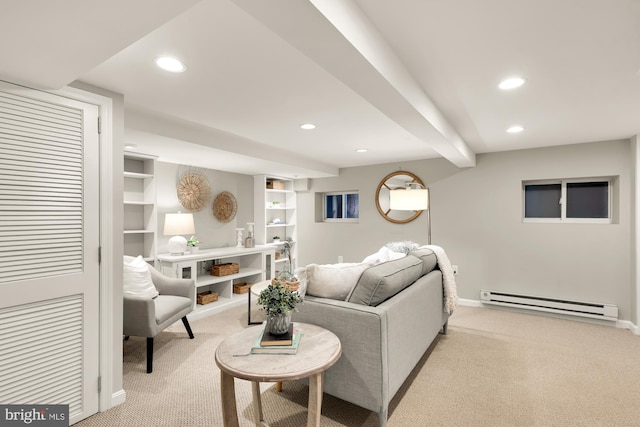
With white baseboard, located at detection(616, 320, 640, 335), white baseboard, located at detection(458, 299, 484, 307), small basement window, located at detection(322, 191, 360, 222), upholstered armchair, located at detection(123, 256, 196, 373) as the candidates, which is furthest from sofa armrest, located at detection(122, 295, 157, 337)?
white baseboard, located at detection(616, 320, 640, 335)

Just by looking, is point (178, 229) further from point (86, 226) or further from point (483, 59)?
point (483, 59)

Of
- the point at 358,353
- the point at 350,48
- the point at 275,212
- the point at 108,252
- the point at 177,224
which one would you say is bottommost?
the point at 358,353

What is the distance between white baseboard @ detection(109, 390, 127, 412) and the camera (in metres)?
2.13

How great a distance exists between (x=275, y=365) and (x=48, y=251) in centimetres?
151

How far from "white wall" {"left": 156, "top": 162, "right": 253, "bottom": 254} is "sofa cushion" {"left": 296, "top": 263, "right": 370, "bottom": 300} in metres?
2.80

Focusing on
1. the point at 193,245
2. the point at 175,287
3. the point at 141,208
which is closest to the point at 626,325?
the point at 175,287

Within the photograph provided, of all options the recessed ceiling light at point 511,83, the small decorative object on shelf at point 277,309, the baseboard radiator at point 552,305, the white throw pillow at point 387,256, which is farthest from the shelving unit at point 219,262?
the recessed ceiling light at point 511,83

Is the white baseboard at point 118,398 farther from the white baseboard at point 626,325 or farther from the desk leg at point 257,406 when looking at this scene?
the white baseboard at point 626,325

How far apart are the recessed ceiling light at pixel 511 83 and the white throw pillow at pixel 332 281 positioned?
1.56 m

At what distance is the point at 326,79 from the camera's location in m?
2.07

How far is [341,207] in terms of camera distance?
235 inches

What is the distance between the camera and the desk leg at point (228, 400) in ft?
5.41

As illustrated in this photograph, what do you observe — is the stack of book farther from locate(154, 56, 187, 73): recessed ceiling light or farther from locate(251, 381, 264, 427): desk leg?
locate(154, 56, 187, 73): recessed ceiling light

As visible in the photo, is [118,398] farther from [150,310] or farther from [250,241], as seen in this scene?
[250,241]
